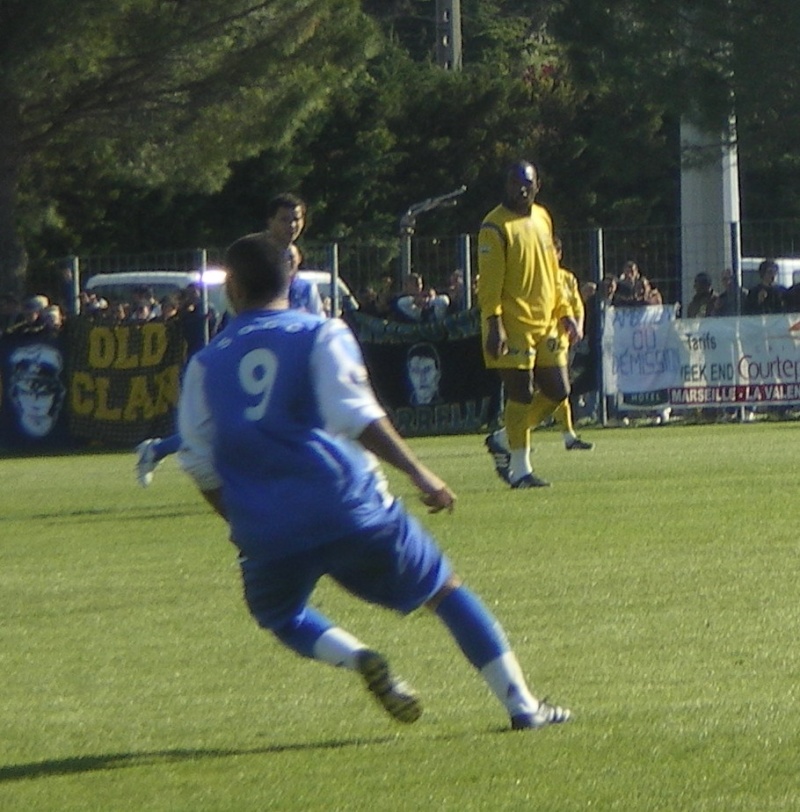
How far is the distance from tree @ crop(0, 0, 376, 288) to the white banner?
760 cm

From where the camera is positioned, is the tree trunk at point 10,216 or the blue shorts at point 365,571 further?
the tree trunk at point 10,216

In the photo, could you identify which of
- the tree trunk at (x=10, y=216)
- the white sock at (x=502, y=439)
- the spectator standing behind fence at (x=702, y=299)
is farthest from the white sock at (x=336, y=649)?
the tree trunk at (x=10, y=216)

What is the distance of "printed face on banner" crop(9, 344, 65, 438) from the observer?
22500 millimetres

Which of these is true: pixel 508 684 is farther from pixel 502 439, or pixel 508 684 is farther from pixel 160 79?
pixel 160 79

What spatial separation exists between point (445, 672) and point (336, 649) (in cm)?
148

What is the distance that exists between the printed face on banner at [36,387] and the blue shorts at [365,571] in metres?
16.9

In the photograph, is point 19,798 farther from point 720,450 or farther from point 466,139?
point 466,139

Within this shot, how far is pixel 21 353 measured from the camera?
73.9 ft

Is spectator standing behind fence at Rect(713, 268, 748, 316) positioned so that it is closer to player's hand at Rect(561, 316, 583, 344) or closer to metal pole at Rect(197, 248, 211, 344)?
metal pole at Rect(197, 248, 211, 344)

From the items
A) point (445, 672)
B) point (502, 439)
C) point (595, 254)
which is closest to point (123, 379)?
point (595, 254)

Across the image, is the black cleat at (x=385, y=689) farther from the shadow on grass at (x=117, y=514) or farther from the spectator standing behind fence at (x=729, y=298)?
the spectator standing behind fence at (x=729, y=298)

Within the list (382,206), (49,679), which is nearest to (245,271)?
(49,679)

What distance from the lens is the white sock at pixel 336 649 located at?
597 cm

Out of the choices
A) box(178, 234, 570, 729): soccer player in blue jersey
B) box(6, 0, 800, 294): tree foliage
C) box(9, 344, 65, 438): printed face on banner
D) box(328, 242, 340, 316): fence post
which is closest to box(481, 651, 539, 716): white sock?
box(178, 234, 570, 729): soccer player in blue jersey
